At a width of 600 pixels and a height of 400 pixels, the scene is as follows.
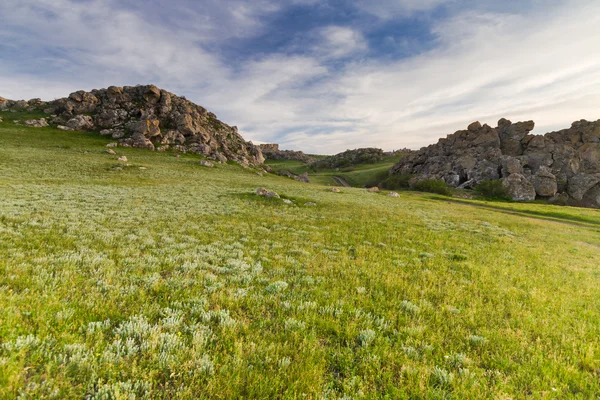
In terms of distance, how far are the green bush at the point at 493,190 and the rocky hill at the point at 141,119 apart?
86984mm

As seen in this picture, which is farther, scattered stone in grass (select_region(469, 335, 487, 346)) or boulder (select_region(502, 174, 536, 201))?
boulder (select_region(502, 174, 536, 201))

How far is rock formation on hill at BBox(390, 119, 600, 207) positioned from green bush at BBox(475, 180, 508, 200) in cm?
206

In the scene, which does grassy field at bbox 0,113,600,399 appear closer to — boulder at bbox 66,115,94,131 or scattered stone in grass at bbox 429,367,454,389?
scattered stone in grass at bbox 429,367,454,389

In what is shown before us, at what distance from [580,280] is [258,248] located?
49.8 ft

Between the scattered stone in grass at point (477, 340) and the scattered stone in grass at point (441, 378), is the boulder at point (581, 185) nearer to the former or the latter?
the scattered stone in grass at point (477, 340)

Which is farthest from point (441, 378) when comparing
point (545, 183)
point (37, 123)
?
point (37, 123)

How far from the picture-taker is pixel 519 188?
8169 cm

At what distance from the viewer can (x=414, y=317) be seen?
705 cm

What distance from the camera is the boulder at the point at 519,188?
81.2 m

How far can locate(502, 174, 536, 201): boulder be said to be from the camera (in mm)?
81250

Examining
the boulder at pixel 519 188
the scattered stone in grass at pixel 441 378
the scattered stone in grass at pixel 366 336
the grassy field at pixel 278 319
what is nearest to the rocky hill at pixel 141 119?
the grassy field at pixel 278 319

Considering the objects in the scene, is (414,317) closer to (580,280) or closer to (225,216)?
(580,280)

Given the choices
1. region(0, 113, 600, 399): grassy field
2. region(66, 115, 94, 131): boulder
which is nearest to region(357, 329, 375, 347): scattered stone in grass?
region(0, 113, 600, 399): grassy field

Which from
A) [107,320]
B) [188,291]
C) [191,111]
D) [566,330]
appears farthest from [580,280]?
[191,111]
